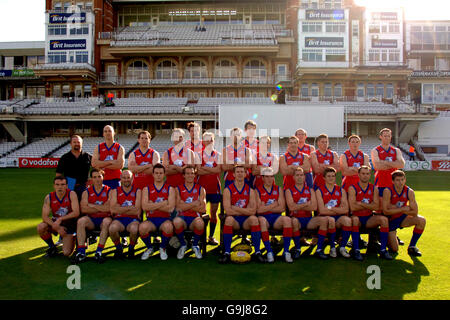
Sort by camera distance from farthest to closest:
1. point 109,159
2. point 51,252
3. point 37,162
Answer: point 37,162
point 109,159
point 51,252

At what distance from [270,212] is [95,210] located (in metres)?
3.17

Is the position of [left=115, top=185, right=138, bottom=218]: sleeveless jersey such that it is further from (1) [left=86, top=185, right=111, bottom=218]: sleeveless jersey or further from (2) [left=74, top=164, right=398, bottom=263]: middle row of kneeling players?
(1) [left=86, top=185, right=111, bottom=218]: sleeveless jersey

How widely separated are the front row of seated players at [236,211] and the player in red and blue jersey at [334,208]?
0.06 ft

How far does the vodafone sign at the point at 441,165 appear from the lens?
26500 mm

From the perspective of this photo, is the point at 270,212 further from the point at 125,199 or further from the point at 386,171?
the point at 386,171

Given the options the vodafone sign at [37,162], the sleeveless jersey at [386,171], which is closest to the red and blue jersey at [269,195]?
the sleeveless jersey at [386,171]

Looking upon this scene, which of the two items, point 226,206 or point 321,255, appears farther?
point 226,206

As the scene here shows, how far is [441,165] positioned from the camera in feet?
87.1

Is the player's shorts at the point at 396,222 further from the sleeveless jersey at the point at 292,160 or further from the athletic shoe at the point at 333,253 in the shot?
the sleeveless jersey at the point at 292,160

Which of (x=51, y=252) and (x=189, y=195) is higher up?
(x=189, y=195)

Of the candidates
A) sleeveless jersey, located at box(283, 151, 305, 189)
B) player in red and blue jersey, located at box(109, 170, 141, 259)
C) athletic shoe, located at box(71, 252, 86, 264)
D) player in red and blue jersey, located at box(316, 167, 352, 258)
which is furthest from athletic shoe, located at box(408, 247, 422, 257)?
athletic shoe, located at box(71, 252, 86, 264)

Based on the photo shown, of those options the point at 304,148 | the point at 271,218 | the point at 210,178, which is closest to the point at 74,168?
the point at 210,178

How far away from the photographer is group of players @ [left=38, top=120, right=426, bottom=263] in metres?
5.77

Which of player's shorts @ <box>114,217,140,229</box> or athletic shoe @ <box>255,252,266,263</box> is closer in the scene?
athletic shoe @ <box>255,252,266,263</box>
